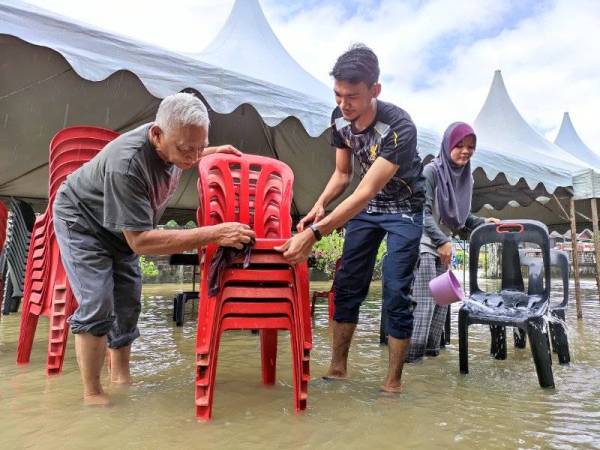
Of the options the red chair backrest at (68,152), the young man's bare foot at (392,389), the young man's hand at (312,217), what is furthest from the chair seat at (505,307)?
the red chair backrest at (68,152)

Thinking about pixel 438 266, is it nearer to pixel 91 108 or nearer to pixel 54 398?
pixel 54 398

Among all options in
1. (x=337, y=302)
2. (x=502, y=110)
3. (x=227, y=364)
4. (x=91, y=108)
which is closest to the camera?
(x=337, y=302)

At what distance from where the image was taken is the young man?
2.15m

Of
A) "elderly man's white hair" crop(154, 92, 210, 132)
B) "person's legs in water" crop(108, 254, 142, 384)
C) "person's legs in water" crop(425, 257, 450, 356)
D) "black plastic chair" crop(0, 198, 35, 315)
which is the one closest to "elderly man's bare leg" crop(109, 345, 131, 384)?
"person's legs in water" crop(108, 254, 142, 384)

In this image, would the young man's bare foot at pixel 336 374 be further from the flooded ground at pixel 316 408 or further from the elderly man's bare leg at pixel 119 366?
the elderly man's bare leg at pixel 119 366

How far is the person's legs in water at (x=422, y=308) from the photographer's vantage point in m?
3.04

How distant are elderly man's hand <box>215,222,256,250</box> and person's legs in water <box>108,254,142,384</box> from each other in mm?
643

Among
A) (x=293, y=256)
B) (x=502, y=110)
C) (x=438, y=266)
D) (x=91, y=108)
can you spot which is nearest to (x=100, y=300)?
(x=293, y=256)

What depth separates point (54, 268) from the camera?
253cm

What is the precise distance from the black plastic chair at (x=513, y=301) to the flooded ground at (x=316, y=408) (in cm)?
19

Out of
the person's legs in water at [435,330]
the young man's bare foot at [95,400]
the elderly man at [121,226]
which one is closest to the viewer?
the elderly man at [121,226]

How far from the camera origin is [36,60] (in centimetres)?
330

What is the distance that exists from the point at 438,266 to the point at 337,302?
3.12 feet

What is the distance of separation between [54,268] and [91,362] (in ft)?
2.57
